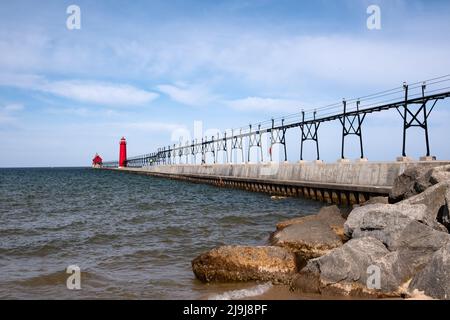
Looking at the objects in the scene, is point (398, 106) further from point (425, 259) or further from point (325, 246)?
point (425, 259)

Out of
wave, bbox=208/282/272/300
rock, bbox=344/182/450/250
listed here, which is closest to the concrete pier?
rock, bbox=344/182/450/250

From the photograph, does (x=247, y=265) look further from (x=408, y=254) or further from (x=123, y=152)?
(x=123, y=152)

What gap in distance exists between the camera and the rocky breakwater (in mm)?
7414

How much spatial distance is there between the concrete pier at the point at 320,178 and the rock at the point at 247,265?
923cm

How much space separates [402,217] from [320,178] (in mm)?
19345

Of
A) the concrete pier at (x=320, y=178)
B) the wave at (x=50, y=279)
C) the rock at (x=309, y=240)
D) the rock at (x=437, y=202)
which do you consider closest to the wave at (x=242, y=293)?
the rock at (x=309, y=240)

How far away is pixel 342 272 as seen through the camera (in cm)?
775

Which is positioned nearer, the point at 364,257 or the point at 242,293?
the point at 364,257

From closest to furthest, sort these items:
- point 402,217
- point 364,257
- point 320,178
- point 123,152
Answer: point 364,257, point 402,217, point 320,178, point 123,152

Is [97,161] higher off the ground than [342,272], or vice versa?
[97,161]

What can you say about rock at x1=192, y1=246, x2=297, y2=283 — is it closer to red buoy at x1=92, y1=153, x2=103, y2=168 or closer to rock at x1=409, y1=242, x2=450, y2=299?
rock at x1=409, y1=242, x2=450, y2=299

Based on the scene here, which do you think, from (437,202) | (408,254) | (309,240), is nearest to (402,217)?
(408,254)

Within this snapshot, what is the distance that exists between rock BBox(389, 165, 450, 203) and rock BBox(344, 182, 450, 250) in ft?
4.39

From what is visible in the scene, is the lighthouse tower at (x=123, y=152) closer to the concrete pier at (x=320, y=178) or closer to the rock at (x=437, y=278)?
the concrete pier at (x=320, y=178)
